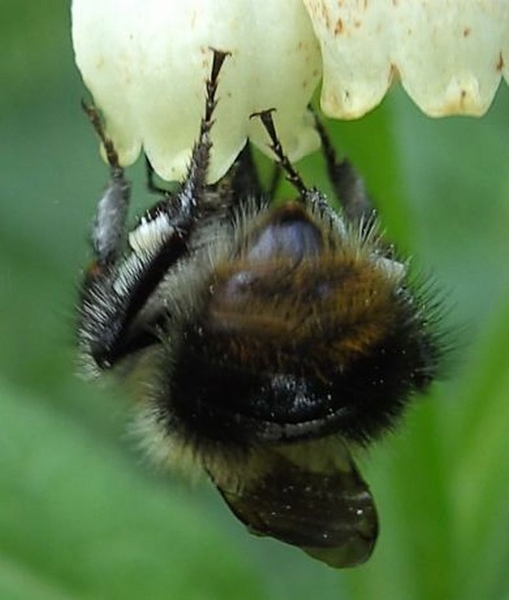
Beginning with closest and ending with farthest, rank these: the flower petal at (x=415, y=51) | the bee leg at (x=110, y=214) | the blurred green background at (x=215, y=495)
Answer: the flower petal at (x=415, y=51) → the bee leg at (x=110, y=214) → the blurred green background at (x=215, y=495)

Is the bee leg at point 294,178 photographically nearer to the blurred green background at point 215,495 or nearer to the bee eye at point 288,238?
the bee eye at point 288,238

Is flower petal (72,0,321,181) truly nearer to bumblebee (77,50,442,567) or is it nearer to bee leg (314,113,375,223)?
bumblebee (77,50,442,567)

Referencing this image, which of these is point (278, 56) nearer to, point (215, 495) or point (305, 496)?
point (305, 496)

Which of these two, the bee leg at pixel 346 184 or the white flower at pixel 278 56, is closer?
the white flower at pixel 278 56

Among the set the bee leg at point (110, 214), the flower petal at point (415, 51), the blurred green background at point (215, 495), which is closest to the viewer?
the flower petal at point (415, 51)

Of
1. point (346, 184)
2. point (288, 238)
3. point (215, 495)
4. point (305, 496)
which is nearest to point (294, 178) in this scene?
point (288, 238)

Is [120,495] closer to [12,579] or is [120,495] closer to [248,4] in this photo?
[12,579]

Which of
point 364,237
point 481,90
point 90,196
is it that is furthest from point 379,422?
point 90,196

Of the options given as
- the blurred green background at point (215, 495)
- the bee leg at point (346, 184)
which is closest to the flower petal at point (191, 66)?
the bee leg at point (346, 184)
